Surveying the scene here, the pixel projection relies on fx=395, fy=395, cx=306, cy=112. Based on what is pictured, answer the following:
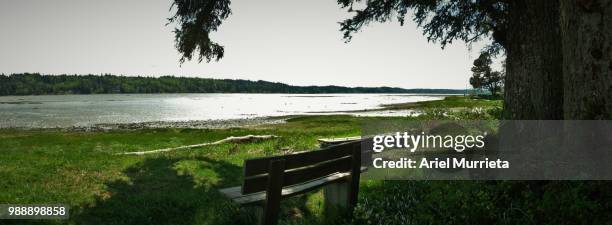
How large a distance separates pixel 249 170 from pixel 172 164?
8.57 m

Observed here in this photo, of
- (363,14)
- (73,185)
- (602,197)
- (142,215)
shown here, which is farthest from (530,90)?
(73,185)

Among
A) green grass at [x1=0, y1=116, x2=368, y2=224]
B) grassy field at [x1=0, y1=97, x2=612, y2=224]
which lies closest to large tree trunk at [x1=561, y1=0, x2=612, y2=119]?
grassy field at [x1=0, y1=97, x2=612, y2=224]

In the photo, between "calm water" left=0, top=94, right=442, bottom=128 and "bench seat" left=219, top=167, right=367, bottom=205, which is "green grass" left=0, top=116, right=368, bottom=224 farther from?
"calm water" left=0, top=94, right=442, bottom=128

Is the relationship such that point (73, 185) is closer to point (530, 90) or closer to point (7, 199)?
point (7, 199)

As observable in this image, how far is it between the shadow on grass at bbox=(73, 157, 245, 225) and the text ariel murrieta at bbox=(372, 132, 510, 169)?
376cm

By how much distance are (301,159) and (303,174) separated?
0.25 meters

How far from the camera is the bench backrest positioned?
188 inches

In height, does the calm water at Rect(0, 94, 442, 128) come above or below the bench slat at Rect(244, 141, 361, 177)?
below

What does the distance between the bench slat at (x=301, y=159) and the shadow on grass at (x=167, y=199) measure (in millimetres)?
1657

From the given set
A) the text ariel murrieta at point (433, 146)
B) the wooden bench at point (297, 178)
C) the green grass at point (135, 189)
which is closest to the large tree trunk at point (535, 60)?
the text ariel murrieta at point (433, 146)

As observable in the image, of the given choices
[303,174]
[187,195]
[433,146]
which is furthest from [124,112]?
[303,174]

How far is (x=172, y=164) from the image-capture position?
40.9 feet

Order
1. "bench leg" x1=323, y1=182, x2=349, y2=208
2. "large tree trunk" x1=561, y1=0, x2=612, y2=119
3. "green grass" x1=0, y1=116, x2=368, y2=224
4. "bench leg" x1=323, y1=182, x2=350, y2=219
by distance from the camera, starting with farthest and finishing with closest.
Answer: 1. "green grass" x1=0, y1=116, x2=368, y2=224
2. "bench leg" x1=323, y1=182, x2=349, y2=208
3. "bench leg" x1=323, y1=182, x2=350, y2=219
4. "large tree trunk" x1=561, y1=0, x2=612, y2=119

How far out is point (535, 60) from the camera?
7824mm
